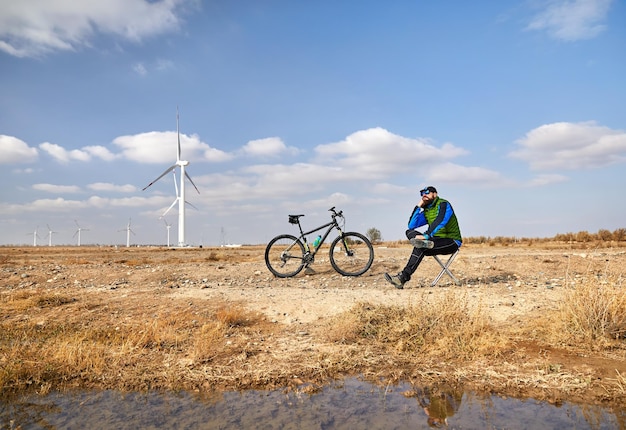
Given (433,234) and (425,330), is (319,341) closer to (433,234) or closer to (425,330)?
(425,330)

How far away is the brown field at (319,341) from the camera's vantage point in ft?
16.5

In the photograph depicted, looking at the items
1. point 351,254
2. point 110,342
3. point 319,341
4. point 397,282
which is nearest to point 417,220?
point 397,282

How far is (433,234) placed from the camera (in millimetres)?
10055

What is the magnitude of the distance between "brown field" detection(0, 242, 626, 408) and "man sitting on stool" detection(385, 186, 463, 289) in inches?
31.0

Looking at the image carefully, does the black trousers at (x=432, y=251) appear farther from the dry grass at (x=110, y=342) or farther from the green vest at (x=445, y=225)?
the dry grass at (x=110, y=342)

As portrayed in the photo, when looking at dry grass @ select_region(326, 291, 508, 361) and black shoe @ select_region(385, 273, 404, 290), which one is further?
black shoe @ select_region(385, 273, 404, 290)

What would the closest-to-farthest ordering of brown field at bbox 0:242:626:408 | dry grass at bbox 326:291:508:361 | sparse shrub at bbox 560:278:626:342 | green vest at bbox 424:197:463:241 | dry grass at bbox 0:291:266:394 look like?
brown field at bbox 0:242:626:408, dry grass at bbox 0:291:266:394, dry grass at bbox 326:291:508:361, sparse shrub at bbox 560:278:626:342, green vest at bbox 424:197:463:241

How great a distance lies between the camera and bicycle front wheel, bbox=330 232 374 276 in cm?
1280

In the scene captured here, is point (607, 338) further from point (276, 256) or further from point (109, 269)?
point (109, 269)

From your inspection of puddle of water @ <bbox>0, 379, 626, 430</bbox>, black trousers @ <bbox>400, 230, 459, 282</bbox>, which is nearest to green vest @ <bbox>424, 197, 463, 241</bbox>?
black trousers @ <bbox>400, 230, 459, 282</bbox>

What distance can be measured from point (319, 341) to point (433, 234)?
15.3ft

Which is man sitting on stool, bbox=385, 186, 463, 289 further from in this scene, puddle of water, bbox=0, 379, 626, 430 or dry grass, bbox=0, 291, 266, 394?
puddle of water, bbox=0, 379, 626, 430

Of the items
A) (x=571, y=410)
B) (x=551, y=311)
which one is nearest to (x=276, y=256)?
(x=551, y=311)

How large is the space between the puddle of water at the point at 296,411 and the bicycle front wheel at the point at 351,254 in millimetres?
7985
